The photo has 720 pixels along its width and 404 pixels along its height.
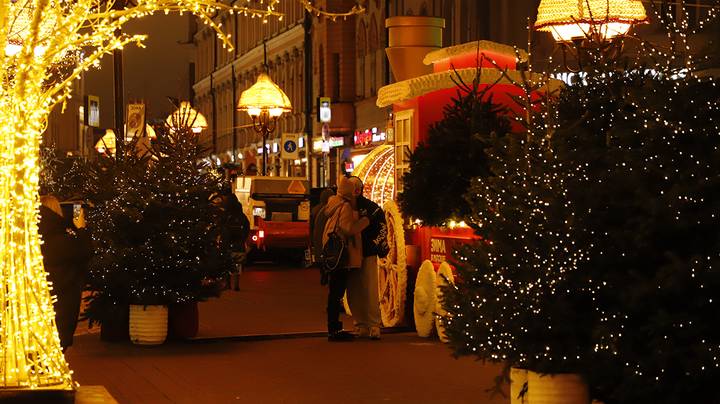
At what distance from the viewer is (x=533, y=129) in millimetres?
8242

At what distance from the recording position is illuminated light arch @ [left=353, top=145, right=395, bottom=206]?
69.9 ft

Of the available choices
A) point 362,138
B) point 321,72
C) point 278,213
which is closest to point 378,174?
point 278,213

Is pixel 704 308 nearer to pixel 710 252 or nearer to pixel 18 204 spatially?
pixel 710 252

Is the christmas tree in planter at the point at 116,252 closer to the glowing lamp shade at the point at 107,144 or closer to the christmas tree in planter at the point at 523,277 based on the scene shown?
the glowing lamp shade at the point at 107,144

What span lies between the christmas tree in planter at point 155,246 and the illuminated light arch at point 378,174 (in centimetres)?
563

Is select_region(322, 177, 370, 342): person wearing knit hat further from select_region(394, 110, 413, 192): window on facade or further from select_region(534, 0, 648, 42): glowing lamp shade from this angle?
select_region(534, 0, 648, 42): glowing lamp shade

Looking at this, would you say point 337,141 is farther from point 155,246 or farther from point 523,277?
point 523,277

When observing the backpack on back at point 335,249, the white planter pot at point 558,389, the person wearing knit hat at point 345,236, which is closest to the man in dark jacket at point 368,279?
the person wearing knit hat at point 345,236

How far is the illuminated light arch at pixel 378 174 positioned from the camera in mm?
21312

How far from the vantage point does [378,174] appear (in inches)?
847

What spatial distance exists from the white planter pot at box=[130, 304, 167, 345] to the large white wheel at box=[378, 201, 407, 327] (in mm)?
2675

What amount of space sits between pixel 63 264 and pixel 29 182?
9.78 ft

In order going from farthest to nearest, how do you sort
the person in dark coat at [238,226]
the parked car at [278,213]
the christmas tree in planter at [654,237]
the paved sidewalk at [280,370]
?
the parked car at [278,213]
the person in dark coat at [238,226]
the paved sidewalk at [280,370]
the christmas tree in planter at [654,237]

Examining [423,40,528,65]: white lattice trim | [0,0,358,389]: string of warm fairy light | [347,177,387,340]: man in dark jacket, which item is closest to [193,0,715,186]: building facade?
[423,40,528,65]: white lattice trim
